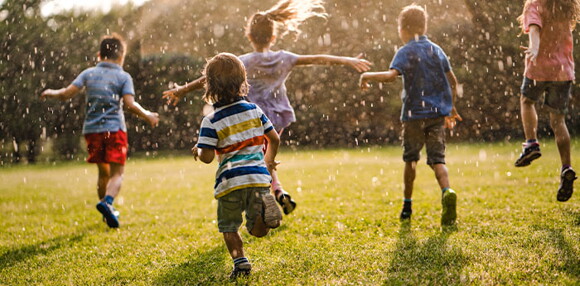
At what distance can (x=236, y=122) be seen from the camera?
295 cm

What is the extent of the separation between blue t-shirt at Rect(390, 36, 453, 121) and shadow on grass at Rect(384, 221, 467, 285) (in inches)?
44.0

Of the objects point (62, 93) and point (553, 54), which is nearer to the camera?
point (553, 54)

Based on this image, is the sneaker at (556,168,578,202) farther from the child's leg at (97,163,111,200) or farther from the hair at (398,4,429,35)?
the child's leg at (97,163,111,200)

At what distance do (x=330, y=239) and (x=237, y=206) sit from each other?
1.06m

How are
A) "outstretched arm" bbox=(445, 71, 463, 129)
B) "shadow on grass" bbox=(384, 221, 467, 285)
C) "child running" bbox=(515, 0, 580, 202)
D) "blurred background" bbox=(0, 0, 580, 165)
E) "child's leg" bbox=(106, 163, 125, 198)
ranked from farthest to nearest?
"blurred background" bbox=(0, 0, 580, 165) → "child's leg" bbox=(106, 163, 125, 198) → "outstretched arm" bbox=(445, 71, 463, 129) → "child running" bbox=(515, 0, 580, 202) → "shadow on grass" bbox=(384, 221, 467, 285)

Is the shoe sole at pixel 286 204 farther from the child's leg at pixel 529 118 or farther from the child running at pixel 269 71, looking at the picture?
the child's leg at pixel 529 118

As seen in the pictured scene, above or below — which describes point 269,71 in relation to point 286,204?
above

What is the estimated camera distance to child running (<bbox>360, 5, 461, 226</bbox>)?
166 inches

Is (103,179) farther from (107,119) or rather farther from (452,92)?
(452,92)

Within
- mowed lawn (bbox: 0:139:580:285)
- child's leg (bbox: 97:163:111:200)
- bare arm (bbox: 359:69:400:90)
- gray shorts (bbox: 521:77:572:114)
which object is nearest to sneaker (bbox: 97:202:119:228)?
mowed lawn (bbox: 0:139:580:285)

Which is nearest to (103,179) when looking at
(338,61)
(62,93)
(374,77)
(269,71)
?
(62,93)

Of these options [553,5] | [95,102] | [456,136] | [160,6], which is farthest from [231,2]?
[553,5]

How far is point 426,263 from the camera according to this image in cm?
297

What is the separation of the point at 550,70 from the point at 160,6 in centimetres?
1629
